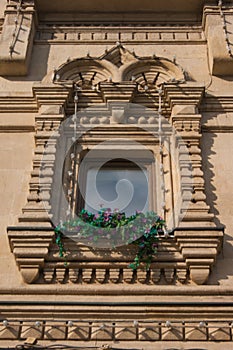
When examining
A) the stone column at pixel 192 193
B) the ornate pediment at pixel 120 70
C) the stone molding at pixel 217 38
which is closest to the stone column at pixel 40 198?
the ornate pediment at pixel 120 70

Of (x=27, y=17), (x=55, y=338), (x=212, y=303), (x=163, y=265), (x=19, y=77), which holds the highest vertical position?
(x=27, y=17)

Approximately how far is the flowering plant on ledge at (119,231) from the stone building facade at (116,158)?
4.7 inches

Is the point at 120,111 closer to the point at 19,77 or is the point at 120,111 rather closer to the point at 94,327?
the point at 19,77

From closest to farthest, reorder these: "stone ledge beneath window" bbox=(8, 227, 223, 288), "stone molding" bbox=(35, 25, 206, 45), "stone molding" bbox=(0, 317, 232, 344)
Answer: "stone molding" bbox=(0, 317, 232, 344)
"stone ledge beneath window" bbox=(8, 227, 223, 288)
"stone molding" bbox=(35, 25, 206, 45)

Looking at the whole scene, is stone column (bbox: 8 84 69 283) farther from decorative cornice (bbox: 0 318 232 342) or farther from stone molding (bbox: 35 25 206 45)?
stone molding (bbox: 35 25 206 45)

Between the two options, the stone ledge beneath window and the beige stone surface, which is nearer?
the stone ledge beneath window

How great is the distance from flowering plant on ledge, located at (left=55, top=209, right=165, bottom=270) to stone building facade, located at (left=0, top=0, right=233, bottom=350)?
120 mm

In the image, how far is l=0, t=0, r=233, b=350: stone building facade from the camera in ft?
27.2

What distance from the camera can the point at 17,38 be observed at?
12.8 m

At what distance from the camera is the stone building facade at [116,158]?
830cm

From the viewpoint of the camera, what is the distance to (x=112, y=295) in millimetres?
8617

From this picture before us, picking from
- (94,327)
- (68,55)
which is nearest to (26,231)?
(94,327)

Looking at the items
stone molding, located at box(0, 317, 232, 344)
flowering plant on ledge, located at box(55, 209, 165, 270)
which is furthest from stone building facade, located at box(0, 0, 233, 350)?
flowering plant on ledge, located at box(55, 209, 165, 270)

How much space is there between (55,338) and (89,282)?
1.03 m
